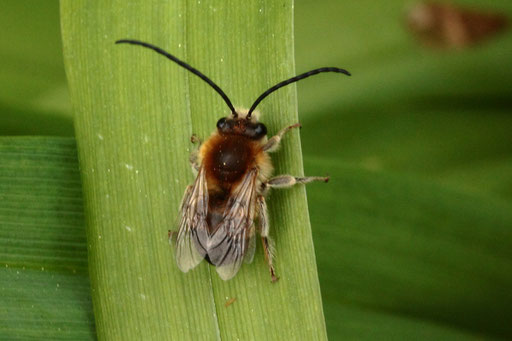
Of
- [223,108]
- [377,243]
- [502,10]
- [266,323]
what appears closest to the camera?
[266,323]

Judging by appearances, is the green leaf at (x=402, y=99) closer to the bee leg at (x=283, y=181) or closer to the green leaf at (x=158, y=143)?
the bee leg at (x=283, y=181)

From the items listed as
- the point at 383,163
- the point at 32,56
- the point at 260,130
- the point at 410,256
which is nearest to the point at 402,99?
the point at 383,163

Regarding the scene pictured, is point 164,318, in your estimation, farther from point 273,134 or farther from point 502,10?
point 502,10

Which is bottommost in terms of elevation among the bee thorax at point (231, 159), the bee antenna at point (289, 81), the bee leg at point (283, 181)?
the bee leg at point (283, 181)

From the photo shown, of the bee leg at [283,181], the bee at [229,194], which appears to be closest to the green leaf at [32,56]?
the bee at [229,194]

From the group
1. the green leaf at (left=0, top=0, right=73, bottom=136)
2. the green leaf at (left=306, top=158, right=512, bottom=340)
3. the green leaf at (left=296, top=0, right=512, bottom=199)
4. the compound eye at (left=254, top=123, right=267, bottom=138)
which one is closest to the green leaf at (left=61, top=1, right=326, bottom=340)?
the compound eye at (left=254, top=123, right=267, bottom=138)

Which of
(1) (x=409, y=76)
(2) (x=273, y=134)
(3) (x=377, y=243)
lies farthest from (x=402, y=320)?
(1) (x=409, y=76)
